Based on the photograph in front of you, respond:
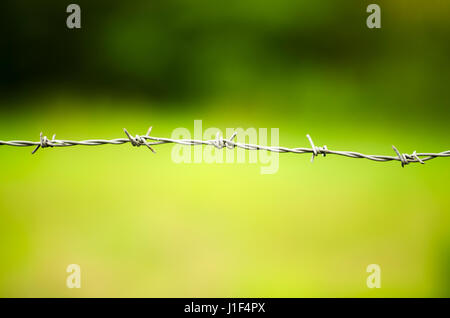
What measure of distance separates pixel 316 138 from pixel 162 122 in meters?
1.27

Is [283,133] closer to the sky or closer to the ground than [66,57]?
closer to the ground

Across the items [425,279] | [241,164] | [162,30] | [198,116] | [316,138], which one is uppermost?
[162,30]

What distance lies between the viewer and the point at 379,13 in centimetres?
279

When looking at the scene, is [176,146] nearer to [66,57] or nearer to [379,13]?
[66,57]

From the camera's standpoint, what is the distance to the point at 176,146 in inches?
99.0

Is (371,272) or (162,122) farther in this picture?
(162,122)

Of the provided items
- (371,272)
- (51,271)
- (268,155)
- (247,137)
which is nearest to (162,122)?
(247,137)

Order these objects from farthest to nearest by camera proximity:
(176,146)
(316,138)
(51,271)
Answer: (316,138), (176,146), (51,271)

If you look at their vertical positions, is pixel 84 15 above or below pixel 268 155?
above

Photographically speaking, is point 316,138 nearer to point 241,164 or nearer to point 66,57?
point 241,164

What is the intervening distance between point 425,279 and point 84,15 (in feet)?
11.1

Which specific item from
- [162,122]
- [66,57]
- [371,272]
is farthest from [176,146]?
[371,272]

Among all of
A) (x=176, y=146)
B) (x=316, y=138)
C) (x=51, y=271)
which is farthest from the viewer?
(x=316, y=138)

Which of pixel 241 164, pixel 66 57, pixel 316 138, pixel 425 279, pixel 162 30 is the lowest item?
pixel 425 279
